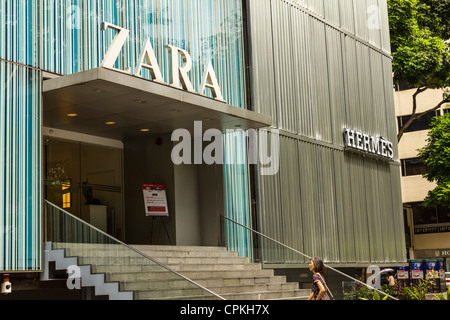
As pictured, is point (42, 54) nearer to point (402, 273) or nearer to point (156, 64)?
point (156, 64)

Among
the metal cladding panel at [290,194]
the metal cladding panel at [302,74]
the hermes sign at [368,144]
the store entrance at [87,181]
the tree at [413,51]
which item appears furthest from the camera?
the tree at [413,51]

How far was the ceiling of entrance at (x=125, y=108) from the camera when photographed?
47.4 ft

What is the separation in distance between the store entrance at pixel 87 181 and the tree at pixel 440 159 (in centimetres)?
2062

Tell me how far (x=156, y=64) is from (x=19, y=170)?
405 cm

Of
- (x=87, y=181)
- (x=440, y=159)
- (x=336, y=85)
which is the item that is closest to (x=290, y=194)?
(x=336, y=85)

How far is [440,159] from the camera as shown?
36438mm

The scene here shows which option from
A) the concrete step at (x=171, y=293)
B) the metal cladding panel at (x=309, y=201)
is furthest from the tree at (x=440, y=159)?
the concrete step at (x=171, y=293)

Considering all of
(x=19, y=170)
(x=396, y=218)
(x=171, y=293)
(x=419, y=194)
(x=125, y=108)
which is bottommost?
(x=171, y=293)

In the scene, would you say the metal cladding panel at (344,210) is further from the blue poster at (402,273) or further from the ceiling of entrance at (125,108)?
the blue poster at (402,273)

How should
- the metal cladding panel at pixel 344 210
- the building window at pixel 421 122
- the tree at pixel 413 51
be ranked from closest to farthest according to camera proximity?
the metal cladding panel at pixel 344 210 → the tree at pixel 413 51 → the building window at pixel 421 122

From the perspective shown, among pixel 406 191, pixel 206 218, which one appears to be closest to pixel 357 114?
pixel 206 218

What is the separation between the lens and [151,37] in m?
17.9

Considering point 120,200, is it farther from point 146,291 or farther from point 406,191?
point 406,191
